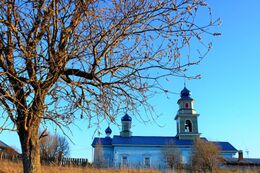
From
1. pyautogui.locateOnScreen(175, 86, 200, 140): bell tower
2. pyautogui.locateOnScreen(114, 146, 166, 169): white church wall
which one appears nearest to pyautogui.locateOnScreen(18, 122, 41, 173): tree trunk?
pyautogui.locateOnScreen(114, 146, 166, 169): white church wall

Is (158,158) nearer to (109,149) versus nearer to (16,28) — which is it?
(109,149)

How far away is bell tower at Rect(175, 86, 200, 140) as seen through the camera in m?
55.2

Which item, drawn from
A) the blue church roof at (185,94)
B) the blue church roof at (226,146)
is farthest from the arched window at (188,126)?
the blue church roof at (226,146)

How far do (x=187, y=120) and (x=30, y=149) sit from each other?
A: 5176 cm

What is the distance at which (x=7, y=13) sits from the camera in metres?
4.67

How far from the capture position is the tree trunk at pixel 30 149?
531cm

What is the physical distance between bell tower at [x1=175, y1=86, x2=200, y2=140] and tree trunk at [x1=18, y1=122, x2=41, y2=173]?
50.5 m

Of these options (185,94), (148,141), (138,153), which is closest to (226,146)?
(185,94)

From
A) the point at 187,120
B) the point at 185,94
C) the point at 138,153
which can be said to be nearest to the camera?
the point at 138,153

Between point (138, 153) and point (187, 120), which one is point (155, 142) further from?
point (187, 120)

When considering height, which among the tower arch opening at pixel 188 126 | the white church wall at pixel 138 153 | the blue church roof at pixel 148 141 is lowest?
the white church wall at pixel 138 153

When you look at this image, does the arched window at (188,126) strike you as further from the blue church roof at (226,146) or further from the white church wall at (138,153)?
the white church wall at (138,153)

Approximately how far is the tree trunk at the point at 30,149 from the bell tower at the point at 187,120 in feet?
166

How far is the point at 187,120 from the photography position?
56031 millimetres
